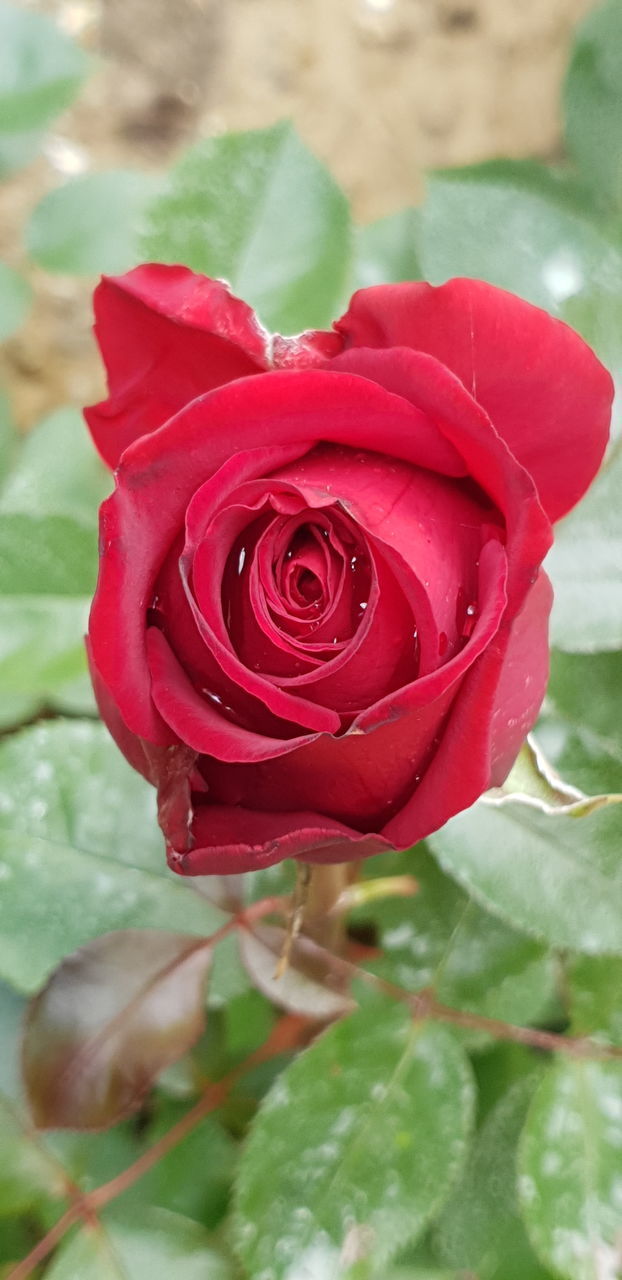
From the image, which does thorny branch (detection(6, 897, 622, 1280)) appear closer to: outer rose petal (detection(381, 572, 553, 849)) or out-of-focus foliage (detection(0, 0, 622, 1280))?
out-of-focus foliage (detection(0, 0, 622, 1280))

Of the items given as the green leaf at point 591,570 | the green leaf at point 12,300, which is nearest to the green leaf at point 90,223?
the green leaf at point 12,300

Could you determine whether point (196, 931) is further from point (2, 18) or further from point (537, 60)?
point (537, 60)

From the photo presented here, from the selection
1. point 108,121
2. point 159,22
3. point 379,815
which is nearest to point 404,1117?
point 379,815

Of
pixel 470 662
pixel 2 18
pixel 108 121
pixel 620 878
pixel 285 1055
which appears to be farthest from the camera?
pixel 108 121

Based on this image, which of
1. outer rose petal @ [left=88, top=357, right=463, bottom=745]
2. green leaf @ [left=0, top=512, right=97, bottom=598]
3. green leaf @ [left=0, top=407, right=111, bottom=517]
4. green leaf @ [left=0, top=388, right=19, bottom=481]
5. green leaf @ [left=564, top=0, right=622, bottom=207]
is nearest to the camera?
outer rose petal @ [left=88, top=357, right=463, bottom=745]

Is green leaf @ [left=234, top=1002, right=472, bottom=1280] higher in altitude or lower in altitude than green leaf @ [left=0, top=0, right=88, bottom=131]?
lower

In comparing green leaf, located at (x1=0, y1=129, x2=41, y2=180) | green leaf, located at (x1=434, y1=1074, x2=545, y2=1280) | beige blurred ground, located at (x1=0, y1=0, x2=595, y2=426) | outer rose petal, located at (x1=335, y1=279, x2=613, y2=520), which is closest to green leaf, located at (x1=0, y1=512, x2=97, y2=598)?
outer rose petal, located at (x1=335, y1=279, x2=613, y2=520)

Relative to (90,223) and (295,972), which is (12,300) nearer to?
(90,223)
